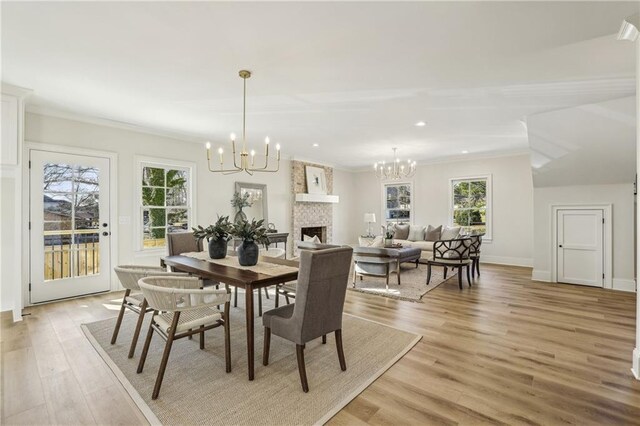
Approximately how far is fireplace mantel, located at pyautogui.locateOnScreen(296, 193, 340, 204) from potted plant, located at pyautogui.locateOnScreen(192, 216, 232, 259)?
414cm

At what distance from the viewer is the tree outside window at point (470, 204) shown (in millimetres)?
7344

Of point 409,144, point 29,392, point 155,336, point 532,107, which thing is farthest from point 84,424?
point 409,144

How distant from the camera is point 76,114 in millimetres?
4277

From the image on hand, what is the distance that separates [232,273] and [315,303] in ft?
2.68

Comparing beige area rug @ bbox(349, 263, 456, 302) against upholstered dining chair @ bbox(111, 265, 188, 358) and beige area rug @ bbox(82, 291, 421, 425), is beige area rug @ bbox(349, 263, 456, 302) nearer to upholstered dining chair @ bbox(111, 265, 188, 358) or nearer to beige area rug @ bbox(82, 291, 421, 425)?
beige area rug @ bbox(82, 291, 421, 425)

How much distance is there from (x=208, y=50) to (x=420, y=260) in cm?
536

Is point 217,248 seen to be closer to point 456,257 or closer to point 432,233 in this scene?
point 456,257

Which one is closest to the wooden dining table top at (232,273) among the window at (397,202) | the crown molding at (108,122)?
→ the crown molding at (108,122)

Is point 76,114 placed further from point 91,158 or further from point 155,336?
point 155,336

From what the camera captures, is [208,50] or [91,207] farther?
[91,207]

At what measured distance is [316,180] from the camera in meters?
8.09

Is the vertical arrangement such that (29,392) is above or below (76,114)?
below

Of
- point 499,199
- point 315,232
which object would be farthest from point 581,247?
point 315,232

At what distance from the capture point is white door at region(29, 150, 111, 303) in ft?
13.2
